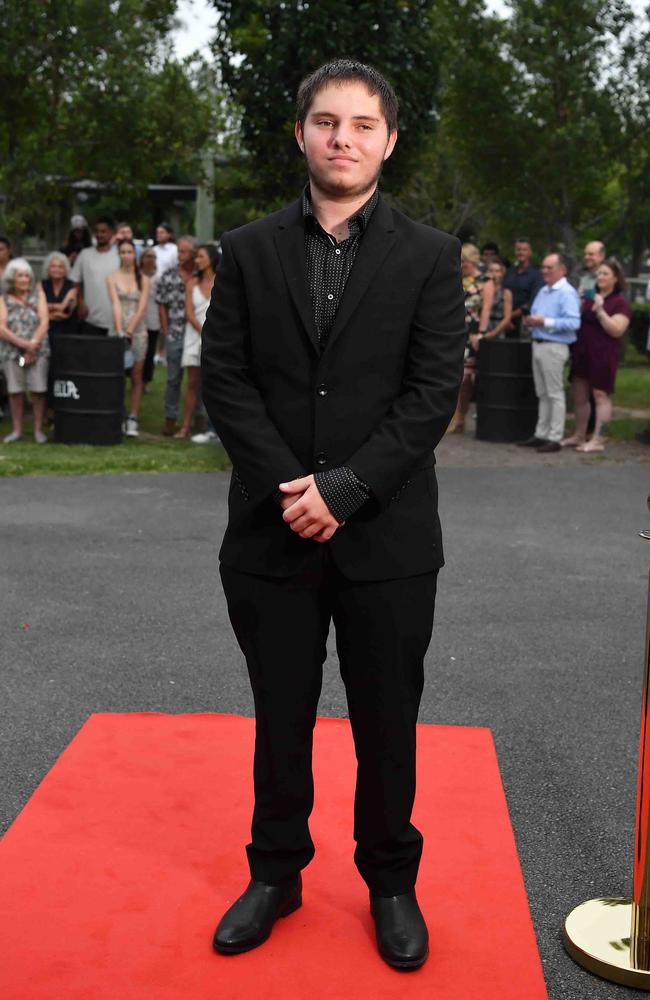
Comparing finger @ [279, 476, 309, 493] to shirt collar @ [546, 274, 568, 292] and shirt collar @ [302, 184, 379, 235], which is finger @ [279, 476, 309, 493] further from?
shirt collar @ [546, 274, 568, 292]

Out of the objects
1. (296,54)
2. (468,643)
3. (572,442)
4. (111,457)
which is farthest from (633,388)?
(468,643)

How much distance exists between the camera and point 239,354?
304cm

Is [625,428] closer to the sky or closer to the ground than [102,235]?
closer to the ground

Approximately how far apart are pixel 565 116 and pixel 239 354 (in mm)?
16577

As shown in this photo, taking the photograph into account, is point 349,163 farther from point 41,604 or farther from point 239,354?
point 41,604

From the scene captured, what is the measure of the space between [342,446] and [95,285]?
990 cm

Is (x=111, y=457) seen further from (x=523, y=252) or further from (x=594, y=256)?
(x=523, y=252)

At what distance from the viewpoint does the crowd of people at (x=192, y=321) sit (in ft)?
38.4

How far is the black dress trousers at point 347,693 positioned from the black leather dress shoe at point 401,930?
0.12 ft

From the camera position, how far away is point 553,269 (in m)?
11.7

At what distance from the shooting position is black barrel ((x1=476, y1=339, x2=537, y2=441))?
12.4 m

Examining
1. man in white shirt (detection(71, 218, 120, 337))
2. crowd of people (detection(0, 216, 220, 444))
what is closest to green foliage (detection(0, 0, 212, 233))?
crowd of people (detection(0, 216, 220, 444))

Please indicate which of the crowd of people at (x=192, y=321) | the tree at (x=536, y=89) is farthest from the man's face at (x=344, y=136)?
the tree at (x=536, y=89)

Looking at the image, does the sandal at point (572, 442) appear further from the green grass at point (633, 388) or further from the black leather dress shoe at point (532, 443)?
the green grass at point (633, 388)
